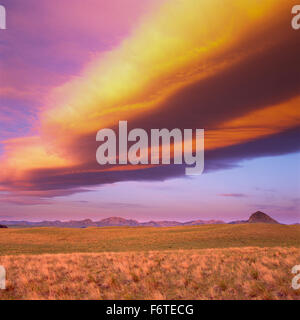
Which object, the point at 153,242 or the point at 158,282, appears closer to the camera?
the point at 158,282

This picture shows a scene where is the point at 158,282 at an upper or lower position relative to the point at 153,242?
upper

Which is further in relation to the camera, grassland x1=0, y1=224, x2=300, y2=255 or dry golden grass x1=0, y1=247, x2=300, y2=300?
grassland x1=0, y1=224, x2=300, y2=255

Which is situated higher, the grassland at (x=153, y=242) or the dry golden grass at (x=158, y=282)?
the dry golden grass at (x=158, y=282)

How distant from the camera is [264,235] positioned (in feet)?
202

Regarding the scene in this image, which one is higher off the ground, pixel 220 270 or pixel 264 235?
pixel 220 270

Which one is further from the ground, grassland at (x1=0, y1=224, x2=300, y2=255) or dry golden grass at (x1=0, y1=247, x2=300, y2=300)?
dry golden grass at (x1=0, y1=247, x2=300, y2=300)

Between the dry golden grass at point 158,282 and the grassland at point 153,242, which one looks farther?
the grassland at point 153,242
